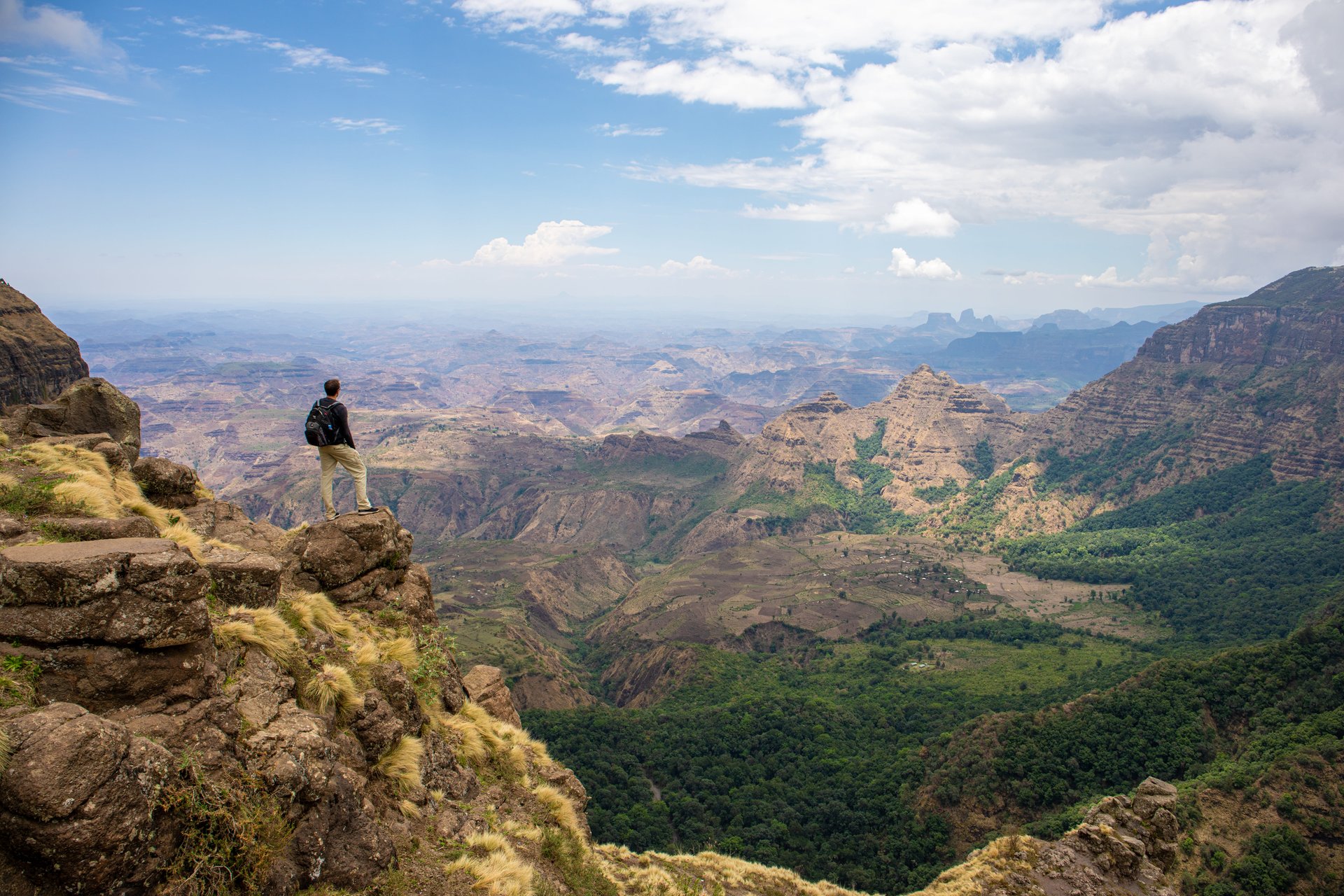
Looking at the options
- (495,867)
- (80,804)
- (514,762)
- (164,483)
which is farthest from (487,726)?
(80,804)

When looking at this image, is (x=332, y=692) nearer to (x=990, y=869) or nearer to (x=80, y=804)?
(x=80, y=804)

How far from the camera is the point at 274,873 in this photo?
9234 millimetres

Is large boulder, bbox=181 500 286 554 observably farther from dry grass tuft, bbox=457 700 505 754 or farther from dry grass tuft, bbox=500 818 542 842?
dry grass tuft, bbox=500 818 542 842

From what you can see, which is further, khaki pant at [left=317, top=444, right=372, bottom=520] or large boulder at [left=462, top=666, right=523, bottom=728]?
large boulder at [left=462, top=666, right=523, bottom=728]

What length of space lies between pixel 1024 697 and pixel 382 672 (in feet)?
307

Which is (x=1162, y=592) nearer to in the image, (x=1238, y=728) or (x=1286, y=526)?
(x=1286, y=526)

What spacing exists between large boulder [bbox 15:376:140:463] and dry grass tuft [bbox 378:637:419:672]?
15088 millimetres

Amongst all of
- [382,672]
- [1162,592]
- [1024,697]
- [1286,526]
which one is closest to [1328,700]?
[1024,697]

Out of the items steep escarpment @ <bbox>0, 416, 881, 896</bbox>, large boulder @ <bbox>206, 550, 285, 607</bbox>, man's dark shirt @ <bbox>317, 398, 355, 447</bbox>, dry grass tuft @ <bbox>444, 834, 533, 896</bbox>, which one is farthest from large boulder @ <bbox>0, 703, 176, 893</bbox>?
man's dark shirt @ <bbox>317, 398, 355, 447</bbox>

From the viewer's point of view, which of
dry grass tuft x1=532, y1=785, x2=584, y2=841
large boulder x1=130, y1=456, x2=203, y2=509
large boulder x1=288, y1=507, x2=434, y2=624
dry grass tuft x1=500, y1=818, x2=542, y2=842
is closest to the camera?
dry grass tuft x1=500, y1=818, x2=542, y2=842

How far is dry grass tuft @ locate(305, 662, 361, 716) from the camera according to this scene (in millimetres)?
12352

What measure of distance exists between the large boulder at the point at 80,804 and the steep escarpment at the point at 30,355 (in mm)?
55494

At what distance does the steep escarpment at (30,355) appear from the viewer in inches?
1948

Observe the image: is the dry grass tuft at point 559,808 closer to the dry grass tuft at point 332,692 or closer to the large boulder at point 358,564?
the large boulder at point 358,564
